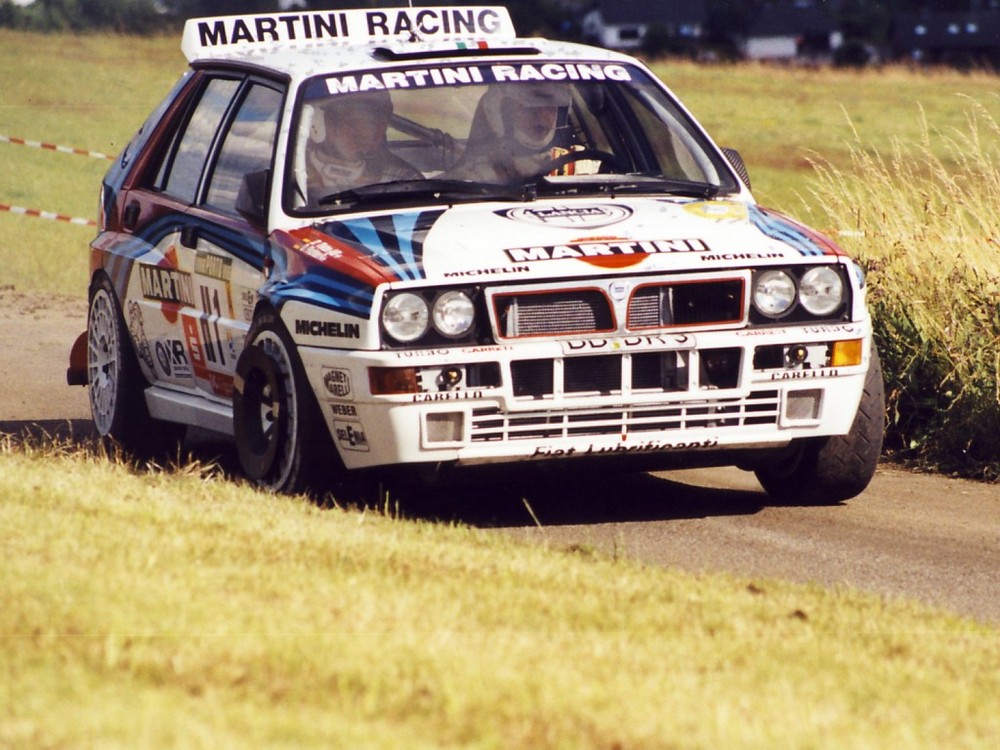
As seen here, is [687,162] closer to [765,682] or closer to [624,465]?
[624,465]

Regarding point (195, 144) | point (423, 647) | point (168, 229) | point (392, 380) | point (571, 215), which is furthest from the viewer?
point (195, 144)

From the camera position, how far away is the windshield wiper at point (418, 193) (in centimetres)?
698

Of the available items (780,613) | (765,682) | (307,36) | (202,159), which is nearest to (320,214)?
(202,159)

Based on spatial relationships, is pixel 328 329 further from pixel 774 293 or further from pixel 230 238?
pixel 774 293

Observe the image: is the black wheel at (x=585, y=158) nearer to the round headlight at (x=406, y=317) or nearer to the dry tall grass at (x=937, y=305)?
the round headlight at (x=406, y=317)

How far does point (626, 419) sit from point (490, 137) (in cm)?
153

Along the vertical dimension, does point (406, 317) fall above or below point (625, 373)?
above

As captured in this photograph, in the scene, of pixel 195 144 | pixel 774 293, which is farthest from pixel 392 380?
pixel 195 144

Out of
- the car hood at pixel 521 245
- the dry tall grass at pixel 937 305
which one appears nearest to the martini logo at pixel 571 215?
the car hood at pixel 521 245

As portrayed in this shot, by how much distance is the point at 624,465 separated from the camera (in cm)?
662

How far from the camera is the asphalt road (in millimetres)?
6125

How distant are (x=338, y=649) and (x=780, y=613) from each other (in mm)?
1400

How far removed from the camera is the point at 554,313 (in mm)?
6312

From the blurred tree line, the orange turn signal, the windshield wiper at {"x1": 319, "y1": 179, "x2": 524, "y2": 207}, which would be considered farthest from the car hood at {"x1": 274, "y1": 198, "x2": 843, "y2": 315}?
the blurred tree line
